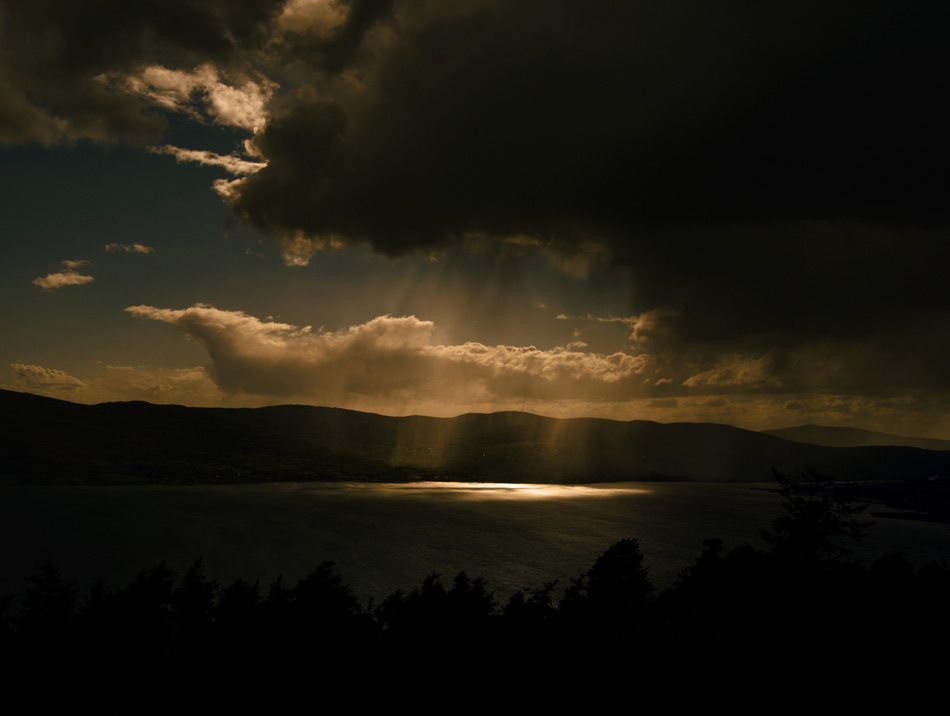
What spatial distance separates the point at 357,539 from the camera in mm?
134625

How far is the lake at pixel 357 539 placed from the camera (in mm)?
100688

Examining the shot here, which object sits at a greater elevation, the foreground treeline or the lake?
the foreground treeline

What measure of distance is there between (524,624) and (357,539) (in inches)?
4171

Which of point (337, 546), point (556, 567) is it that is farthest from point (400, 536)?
point (556, 567)

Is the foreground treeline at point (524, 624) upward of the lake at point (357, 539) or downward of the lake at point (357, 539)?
upward

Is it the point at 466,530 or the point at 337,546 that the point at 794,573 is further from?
the point at 466,530

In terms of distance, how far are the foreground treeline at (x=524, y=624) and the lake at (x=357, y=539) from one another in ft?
147

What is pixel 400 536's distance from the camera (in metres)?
142

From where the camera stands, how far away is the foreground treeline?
27.9 m

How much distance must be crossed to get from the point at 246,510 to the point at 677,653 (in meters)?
180

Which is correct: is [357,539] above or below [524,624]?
below

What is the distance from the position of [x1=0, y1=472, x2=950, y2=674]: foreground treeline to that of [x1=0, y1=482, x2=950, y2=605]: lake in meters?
44.8

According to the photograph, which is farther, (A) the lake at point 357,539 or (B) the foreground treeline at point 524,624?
(A) the lake at point 357,539

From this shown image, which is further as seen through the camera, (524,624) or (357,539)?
(357,539)
